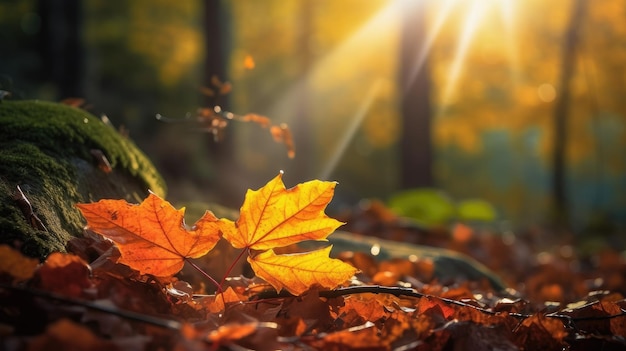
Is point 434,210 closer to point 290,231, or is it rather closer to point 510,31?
point 290,231

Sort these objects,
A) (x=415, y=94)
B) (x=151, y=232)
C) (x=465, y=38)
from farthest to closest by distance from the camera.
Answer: (x=465, y=38) < (x=415, y=94) < (x=151, y=232)

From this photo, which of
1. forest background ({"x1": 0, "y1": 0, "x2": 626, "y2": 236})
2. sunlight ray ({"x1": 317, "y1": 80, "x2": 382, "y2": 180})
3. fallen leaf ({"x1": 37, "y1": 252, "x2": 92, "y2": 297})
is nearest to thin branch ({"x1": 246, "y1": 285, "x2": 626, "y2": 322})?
fallen leaf ({"x1": 37, "y1": 252, "x2": 92, "y2": 297})

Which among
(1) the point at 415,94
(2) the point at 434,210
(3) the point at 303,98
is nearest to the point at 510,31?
(3) the point at 303,98

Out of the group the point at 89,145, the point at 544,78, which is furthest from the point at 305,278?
the point at 544,78

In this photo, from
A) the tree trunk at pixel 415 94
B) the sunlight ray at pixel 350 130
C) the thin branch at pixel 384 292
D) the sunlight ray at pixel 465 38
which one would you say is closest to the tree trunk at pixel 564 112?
the sunlight ray at pixel 465 38

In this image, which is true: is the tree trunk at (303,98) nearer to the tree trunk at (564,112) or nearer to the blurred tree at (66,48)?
the tree trunk at (564,112)

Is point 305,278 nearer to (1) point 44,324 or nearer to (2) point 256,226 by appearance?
(2) point 256,226
